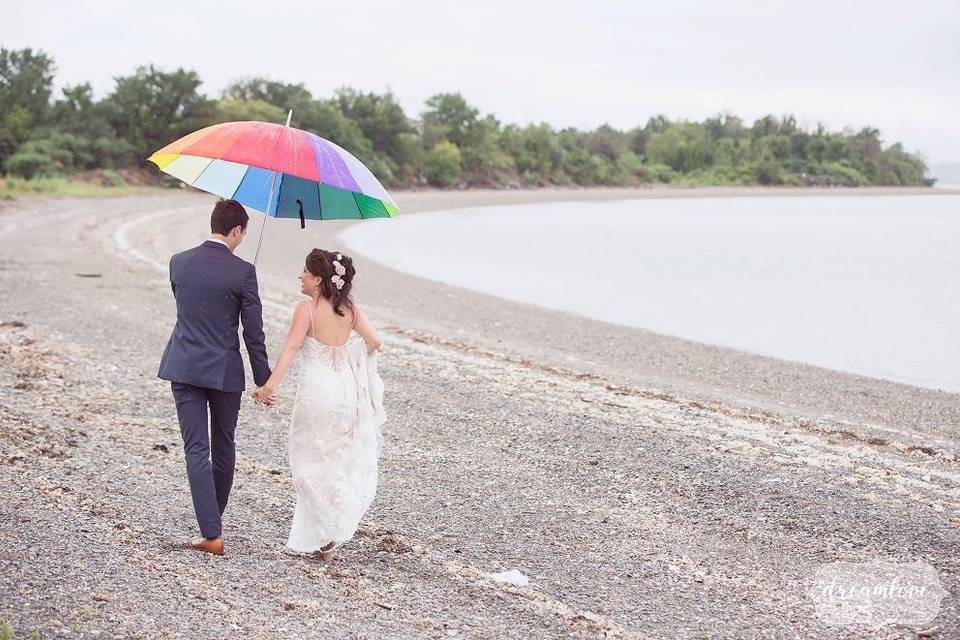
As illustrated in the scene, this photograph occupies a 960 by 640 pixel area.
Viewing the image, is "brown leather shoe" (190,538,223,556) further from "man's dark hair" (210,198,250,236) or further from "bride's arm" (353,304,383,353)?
"man's dark hair" (210,198,250,236)

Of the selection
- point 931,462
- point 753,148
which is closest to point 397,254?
point 931,462

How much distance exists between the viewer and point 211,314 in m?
5.21

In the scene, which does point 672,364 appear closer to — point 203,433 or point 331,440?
point 331,440

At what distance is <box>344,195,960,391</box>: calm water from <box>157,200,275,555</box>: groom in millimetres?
12244

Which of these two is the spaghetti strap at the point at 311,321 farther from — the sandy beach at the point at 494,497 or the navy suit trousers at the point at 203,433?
the sandy beach at the point at 494,497

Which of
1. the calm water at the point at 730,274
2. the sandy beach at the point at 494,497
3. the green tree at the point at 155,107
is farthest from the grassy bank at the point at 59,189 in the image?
the sandy beach at the point at 494,497

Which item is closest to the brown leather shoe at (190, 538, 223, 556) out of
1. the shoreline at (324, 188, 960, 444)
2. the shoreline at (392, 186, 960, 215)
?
the shoreline at (324, 188, 960, 444)

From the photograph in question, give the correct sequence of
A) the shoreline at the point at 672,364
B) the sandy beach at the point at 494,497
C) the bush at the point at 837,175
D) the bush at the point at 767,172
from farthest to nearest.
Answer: the bush at the point at 837,175
the bush at the point at 767,172
the shoreline at the point at 672,364
the sandy beach at the point at 494,497

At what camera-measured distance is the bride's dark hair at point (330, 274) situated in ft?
17.5

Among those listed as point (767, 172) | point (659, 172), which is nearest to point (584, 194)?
point (659, 172)

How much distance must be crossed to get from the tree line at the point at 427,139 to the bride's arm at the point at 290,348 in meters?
40.8

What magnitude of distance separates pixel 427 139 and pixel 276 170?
67.5 m

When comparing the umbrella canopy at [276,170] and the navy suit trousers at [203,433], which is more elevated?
the umbrella canopy at [276,170]

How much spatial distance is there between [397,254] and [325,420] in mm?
25549
